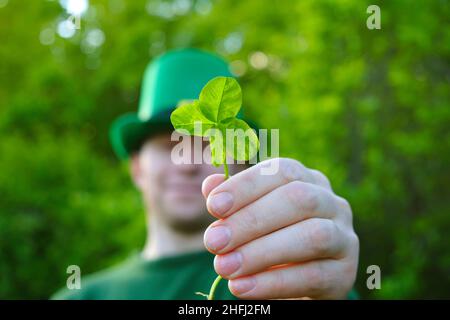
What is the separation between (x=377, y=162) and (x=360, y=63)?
4.84 feet

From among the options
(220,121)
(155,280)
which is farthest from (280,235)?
(155,280)

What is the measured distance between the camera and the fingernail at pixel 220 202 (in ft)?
3.40

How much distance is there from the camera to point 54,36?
12445mm

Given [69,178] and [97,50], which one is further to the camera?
[97,50]

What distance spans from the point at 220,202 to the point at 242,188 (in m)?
0.07

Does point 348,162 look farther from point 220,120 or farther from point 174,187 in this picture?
point 220,120

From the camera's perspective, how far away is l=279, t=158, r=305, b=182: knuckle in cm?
124

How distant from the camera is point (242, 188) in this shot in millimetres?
1092

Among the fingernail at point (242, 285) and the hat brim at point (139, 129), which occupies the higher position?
the hat brim at point (139, 129)

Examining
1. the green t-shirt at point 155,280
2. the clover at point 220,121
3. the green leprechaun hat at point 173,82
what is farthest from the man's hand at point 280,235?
the green leprechaun hat at point 173,82

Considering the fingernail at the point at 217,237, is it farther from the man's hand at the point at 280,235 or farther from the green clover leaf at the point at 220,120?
the green clover leaf at the point at 220,120

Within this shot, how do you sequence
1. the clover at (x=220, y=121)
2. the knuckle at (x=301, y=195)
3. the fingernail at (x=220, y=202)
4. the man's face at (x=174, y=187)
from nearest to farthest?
the clover at (x=220, y=121)
the fingernail at (x=220, y=202)
the knuckle at (x=301, y=195)
the man's face at (x=174, y=187)

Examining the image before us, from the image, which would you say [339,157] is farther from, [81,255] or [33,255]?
Result: [33,255]
